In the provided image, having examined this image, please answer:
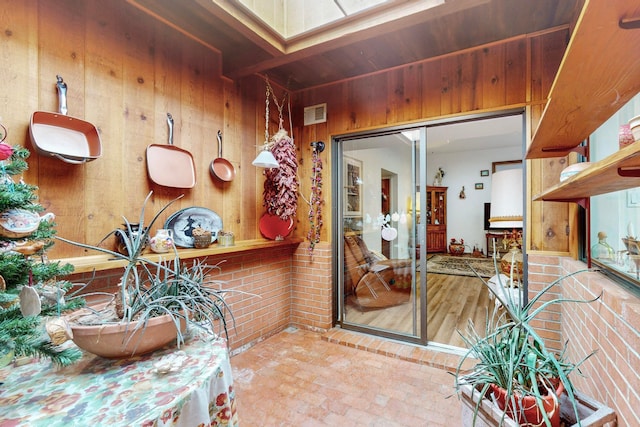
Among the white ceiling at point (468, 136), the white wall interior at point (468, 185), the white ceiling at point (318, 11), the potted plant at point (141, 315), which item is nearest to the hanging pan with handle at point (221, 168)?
the white ceiling at point (318, 11)

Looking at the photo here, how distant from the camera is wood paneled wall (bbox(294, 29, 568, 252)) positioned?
2152 millimetres

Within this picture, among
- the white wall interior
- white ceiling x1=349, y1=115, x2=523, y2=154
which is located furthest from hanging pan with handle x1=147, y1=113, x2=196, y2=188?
the white wall interior

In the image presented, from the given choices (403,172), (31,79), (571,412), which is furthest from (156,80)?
(571,412)

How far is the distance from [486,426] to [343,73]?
9.20ft

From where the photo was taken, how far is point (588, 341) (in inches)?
53.7

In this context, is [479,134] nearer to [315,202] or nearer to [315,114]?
[315,114]

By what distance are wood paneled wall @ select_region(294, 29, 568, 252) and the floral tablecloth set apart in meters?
2.19

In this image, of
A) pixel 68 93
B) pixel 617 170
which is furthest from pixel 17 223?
pixel 617 170

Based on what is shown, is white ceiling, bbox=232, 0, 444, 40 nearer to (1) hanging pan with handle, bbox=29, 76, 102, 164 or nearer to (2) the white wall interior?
(1) hanging pan with handle, bbox=29, 76, 102, 164

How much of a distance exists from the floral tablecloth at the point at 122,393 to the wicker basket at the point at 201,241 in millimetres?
1192

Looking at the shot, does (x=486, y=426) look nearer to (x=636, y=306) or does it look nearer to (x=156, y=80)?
(x=636, y=306)

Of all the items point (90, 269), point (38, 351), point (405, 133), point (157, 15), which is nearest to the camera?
point (38, 351)

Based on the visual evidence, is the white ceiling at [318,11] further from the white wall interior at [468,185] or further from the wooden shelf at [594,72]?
the white wall interior at [468,185]

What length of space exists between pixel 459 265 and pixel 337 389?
4.80 m
